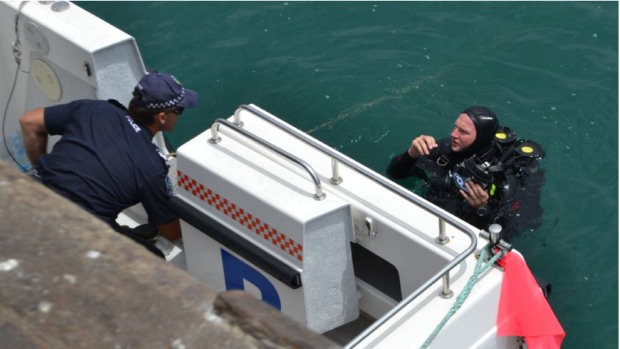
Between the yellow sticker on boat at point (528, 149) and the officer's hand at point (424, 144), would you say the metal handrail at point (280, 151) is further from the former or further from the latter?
the yellow sticker on boat at point (528, 149)

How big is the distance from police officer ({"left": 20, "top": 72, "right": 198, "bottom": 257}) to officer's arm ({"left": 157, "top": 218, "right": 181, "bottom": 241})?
253 mm

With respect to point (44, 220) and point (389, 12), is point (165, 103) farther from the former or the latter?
point (389, 12)

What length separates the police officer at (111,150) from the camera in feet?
14.1

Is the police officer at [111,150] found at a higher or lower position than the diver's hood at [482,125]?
higher

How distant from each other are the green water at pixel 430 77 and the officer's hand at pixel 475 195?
942mm

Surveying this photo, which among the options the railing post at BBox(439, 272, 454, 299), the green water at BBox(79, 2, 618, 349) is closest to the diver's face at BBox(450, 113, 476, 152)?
the green water at BBox(79, 2, 618, 349)

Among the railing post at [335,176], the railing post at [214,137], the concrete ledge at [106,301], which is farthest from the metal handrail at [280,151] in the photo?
the concrete ledge at [106,301]

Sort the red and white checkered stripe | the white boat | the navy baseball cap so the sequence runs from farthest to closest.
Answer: the navy baseball cap
the red and white checkered stripe
the white boat

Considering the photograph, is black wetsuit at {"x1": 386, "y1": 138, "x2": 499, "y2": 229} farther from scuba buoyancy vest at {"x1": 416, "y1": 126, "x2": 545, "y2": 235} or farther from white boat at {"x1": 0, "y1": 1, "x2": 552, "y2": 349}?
white boat at {"x1": 0, "y1": 1, "x2": 552, "y2": 349}

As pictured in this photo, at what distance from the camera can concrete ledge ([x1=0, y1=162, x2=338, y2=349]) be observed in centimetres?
173

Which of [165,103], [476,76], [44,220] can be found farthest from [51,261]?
[476,76]

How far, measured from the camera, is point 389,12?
25.8ft

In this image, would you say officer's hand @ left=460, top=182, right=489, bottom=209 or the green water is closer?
officer's hand @ left=460, top=182, right=489, bottom=209

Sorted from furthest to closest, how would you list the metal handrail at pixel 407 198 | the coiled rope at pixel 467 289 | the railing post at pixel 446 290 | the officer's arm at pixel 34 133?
the officer's arm at pixel 34 133 < the railing post at pixel 446 290 < the coiled rope at pixel 467 289 < the metal handrail at pixel 407 198
